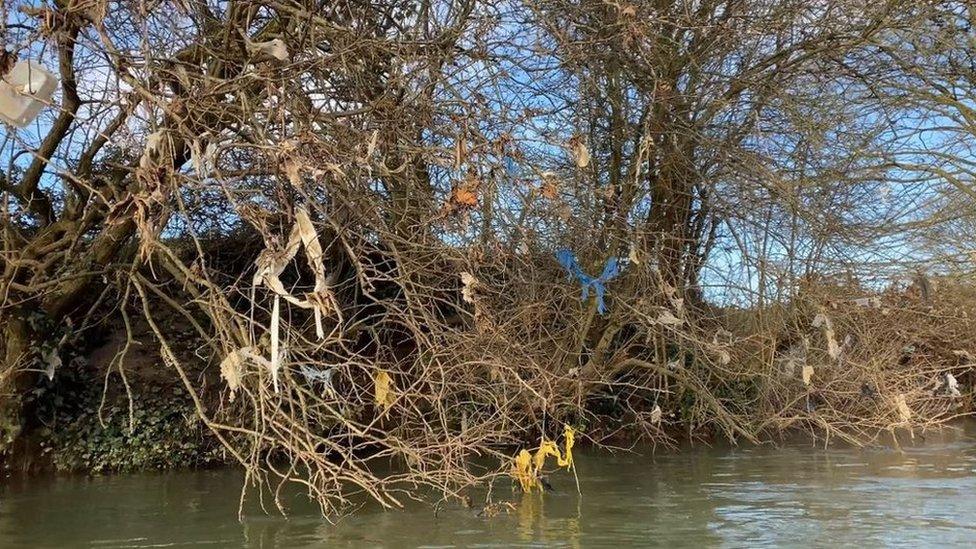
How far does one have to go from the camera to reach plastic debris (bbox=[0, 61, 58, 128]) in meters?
6.47

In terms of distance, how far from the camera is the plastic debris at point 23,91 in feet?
21.2

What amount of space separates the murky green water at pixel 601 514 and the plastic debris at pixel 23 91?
3.24 meters

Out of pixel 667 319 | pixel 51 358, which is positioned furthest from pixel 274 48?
pixel 667 319

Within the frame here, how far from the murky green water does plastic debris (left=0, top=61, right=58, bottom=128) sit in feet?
10.6

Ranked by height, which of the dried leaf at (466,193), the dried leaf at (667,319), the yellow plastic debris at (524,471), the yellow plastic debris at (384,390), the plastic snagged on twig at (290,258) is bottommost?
the yellow plastic debris at (524,471)

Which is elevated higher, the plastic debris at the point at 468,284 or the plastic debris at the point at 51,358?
the plastic debris at the point at 468,284

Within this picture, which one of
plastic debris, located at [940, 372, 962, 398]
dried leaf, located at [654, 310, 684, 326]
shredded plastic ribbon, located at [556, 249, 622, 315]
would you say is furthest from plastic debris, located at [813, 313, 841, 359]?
plastic debris, located at [940, 372, 962, 398]

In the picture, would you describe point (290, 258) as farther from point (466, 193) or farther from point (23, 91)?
point (23, 91)

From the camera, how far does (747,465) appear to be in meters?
10.5

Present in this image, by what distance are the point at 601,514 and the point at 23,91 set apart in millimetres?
5652

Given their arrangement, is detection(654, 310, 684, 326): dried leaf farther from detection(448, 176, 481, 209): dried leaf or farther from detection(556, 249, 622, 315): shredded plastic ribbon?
detection(448, 176, 481, 209): dried leaf

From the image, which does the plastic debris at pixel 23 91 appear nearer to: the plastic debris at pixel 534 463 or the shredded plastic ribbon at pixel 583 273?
the plastic debris at pixel 534 463

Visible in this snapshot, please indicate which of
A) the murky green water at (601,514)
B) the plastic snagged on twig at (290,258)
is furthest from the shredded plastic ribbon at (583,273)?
the plastic snagged on twig at (290,258)

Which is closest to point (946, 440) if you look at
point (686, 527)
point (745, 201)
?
point (745, 201)
